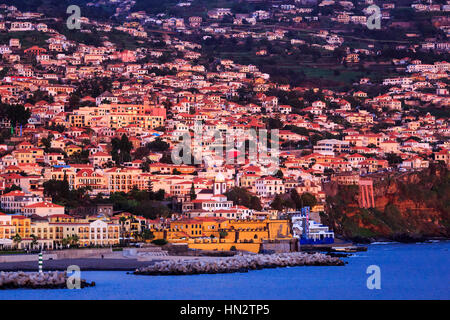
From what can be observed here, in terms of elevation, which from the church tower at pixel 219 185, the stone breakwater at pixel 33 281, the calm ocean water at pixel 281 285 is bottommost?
the calm ocean water at pixel 281 285

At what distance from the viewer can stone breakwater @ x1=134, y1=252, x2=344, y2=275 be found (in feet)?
144

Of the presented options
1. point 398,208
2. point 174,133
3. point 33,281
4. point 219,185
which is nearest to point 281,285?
point 33,281

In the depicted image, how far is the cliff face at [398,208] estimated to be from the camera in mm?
65062

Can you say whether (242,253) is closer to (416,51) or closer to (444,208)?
(444,208)

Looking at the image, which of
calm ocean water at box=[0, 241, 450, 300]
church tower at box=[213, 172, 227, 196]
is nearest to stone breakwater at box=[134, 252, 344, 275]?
calm ocean water at box=[0, 241, 450, 300]

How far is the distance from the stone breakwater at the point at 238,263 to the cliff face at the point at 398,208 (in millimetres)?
14280

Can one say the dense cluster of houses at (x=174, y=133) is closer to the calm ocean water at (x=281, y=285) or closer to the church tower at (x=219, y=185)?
the church tower at (x=219, y=185)

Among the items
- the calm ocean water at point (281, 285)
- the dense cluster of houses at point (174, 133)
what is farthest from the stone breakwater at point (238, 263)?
the dense cluster of houses at point (174, 133)

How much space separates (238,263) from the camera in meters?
45.7

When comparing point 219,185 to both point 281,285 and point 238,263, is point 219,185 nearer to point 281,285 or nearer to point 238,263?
point 238,263

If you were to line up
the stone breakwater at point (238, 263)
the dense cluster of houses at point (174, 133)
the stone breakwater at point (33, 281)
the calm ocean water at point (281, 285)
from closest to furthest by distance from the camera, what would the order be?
the calm ocean water at point (281, 285)
the stone breakwater at point (33, 281)
the stone breakwater at point (238, 263)
the dense cluster of houses at point (174, 133)

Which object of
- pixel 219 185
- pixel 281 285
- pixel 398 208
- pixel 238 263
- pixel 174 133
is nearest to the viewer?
pixel 281 285

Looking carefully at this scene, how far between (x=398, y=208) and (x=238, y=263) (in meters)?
24.7

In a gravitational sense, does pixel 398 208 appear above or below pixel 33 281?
above
